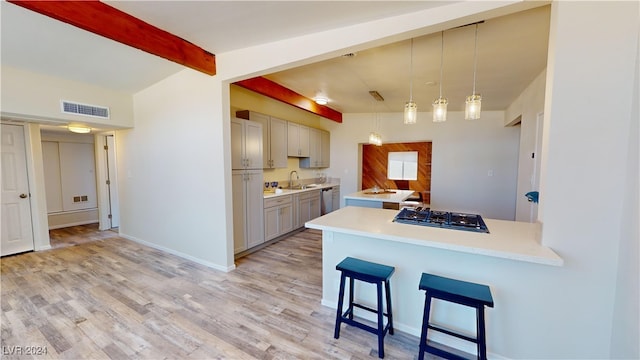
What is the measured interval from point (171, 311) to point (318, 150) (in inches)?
172

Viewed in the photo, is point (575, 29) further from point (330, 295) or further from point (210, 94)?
point (210, 94)

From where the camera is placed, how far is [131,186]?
4.34 meters

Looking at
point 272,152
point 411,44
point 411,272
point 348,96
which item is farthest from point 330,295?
point 348,96

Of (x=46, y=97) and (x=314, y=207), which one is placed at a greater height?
(x=46, y=97)

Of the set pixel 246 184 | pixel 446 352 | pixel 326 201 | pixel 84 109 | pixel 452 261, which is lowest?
pixel 446 352

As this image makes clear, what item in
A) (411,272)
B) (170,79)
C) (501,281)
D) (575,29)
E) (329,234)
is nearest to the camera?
(575,29)

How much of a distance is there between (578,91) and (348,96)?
329 centimetres

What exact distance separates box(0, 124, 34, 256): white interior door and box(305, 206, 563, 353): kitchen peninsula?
4828 millimetres

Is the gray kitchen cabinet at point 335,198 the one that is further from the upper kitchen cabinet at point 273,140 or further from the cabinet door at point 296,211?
the upper kitchen cabinet at point 273,140

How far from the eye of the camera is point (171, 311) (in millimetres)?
2375

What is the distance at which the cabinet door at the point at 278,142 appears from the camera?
15.4 ft

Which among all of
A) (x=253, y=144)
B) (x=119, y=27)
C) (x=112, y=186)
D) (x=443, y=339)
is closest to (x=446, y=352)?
(x=443, y=339)

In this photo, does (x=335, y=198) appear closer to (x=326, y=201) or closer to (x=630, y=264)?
(x=326, y=201)

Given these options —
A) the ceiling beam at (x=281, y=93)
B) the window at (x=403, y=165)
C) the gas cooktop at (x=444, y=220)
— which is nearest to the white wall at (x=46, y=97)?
the ceiling beam at (x=281, y=93)
